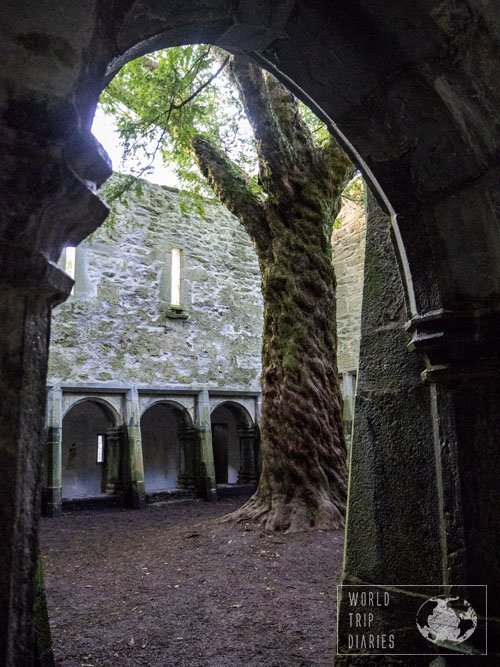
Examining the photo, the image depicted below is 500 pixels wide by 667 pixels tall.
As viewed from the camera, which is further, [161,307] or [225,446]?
[225,446]

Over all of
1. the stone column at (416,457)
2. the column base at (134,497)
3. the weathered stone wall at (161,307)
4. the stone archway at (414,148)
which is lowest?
the column base at (134,497)

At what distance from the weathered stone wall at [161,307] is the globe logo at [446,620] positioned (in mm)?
7444

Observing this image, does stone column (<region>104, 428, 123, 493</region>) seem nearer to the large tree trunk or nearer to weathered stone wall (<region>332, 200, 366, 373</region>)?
the large tree trunk

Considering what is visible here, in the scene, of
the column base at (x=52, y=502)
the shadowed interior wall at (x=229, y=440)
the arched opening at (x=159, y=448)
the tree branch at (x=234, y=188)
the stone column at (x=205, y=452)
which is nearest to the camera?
the tree branch at (x=234, y=188)

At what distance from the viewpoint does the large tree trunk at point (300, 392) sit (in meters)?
4.94

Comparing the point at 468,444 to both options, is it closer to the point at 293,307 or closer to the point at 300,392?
the point at 300,392

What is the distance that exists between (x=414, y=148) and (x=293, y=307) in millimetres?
3726

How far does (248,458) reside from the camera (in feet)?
32.3

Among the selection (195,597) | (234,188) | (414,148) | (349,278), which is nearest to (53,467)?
(234,188)

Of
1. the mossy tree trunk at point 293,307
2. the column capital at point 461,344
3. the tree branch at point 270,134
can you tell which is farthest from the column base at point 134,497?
the column capital at point 461,344

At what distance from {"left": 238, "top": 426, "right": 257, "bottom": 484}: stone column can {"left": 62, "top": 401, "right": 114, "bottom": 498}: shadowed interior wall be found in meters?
2.73

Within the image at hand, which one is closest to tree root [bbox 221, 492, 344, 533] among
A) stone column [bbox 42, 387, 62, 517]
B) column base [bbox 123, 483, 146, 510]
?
column base [bbox 123, 483, 146, 510]

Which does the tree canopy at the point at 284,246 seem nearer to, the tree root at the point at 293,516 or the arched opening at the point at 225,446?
the tree root at the point at 293,516

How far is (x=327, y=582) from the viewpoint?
140 inches
